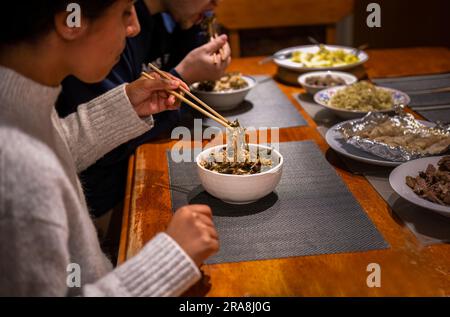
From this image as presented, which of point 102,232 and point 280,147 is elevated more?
point 280,147

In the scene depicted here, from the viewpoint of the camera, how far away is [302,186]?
1.27 metres

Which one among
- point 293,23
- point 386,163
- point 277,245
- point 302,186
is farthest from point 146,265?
point 293,23

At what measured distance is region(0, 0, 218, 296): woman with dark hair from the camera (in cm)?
75

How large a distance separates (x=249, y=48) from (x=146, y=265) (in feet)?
8.28

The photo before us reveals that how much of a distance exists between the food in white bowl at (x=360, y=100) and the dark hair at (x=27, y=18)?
3.46 feet

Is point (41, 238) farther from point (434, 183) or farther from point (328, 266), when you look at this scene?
point (434, 183)

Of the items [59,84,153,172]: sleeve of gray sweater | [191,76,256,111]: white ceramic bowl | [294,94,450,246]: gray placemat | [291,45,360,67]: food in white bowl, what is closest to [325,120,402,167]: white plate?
[294,94,450,246]: gray placemat

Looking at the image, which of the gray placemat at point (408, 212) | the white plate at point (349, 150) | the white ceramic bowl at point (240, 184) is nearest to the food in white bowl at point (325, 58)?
the white plate at point (349, 150)

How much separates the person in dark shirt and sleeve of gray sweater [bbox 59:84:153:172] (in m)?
0.17

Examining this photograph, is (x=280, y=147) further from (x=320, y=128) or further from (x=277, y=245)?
(x=277, y=245)

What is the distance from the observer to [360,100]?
1.72 m

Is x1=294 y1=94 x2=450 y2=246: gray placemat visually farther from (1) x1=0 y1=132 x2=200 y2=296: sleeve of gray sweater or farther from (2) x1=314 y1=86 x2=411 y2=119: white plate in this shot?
(1) x1=0 y1=132 x2=200 y2=296: sleeve of gray sweater

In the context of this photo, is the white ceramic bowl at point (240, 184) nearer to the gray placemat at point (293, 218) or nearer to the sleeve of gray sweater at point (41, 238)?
the gray placemat at point (293, 218)

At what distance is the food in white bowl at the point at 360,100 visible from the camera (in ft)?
5.55
